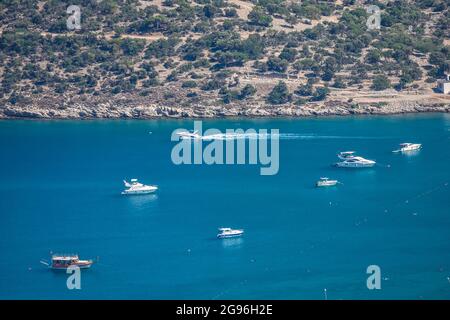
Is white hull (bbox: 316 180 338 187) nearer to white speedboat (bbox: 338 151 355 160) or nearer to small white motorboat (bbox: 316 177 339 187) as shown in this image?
small white motorboat (bbox: 316 177 339 187)

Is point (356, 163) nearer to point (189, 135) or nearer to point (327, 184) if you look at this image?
point (327, 184)

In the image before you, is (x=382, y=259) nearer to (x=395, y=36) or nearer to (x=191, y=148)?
(x=191, y=148)

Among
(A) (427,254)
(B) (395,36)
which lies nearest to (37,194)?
(A) (427,254)

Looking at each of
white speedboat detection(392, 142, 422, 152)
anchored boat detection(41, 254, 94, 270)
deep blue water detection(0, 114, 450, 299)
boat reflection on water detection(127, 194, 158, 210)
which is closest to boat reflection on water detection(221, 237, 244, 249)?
deep blue water detection(0, 114, 450, 299)

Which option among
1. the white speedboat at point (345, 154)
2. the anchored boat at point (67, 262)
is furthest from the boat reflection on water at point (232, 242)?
the white speedboat at point (345, 154)

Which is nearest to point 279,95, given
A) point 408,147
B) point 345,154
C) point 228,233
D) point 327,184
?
point 408,147

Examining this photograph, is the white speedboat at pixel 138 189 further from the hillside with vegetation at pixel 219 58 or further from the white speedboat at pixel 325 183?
the hillside with vegetation at pixel 219 58
